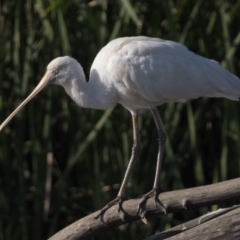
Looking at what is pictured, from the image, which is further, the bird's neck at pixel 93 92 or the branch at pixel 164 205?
the bird's neck at pixel 93 92

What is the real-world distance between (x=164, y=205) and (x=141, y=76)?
1.88 ft

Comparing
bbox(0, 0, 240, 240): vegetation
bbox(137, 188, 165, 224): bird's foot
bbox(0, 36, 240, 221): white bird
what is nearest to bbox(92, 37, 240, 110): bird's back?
bbox(0, 36, 240, 221): white bird

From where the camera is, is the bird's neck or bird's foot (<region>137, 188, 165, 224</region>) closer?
bird's foot (<region>137, 188, 165, 224</region>)

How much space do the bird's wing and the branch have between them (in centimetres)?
45

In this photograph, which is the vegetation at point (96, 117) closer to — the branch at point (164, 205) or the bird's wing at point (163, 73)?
the bird's wing at point (163, 73)

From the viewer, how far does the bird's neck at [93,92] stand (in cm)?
316

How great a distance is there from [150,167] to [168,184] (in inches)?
9.6

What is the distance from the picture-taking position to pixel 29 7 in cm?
407

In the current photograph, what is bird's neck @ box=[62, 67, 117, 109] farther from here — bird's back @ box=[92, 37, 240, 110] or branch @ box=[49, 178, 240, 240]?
branch @ box=[49, 178, 240, 240]

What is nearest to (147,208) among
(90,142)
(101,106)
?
(101,106)

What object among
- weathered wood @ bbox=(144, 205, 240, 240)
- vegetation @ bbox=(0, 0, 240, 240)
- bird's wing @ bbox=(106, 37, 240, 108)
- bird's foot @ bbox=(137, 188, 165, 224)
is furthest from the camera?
vegetation @ bbox=(0, 0, 240, 240)

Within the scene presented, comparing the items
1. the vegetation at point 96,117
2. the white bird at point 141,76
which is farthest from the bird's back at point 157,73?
the vegetation at point 96,117

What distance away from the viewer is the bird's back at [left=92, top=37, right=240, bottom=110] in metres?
3.14

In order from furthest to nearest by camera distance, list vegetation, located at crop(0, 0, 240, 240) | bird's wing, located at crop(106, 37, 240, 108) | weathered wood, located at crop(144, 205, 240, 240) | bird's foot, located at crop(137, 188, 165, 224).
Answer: vegetation, located at crop(0, 0, 240, 240)
bird's wing, located at crop(106, 37, 240, 108)
bird's foot, located at crop(137, 188, 165, 224)
weathered wood, located at crop(144, 205, 240, 240)
